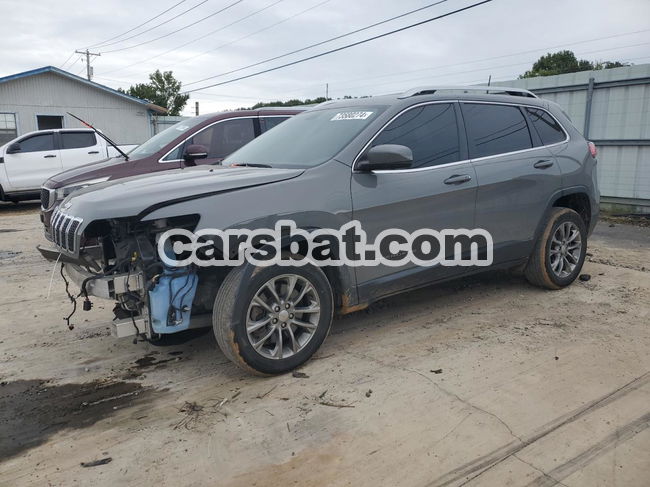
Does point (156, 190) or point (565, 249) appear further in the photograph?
point (565, 249)

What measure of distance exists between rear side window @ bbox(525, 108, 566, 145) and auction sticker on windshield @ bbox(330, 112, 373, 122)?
1.90m

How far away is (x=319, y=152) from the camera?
402cm

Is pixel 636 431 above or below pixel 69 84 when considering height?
below

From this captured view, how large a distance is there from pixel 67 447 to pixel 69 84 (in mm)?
23009

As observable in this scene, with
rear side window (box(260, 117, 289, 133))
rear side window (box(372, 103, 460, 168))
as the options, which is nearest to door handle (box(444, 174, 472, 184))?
rear side window (box(372, 103, 460, 168))

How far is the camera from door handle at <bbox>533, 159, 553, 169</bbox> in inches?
195

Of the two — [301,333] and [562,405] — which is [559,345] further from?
[301,333]

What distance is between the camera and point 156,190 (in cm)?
335

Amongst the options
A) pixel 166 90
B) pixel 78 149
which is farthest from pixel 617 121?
pixel 166 90

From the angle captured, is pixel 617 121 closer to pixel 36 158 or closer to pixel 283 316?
pixel 283 316

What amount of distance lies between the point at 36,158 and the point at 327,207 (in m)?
12.2

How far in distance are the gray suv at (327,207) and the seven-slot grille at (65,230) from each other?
14 mm

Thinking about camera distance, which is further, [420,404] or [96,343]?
[96,343]

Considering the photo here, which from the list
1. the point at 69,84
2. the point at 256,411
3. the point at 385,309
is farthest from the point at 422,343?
the point at 69,84
